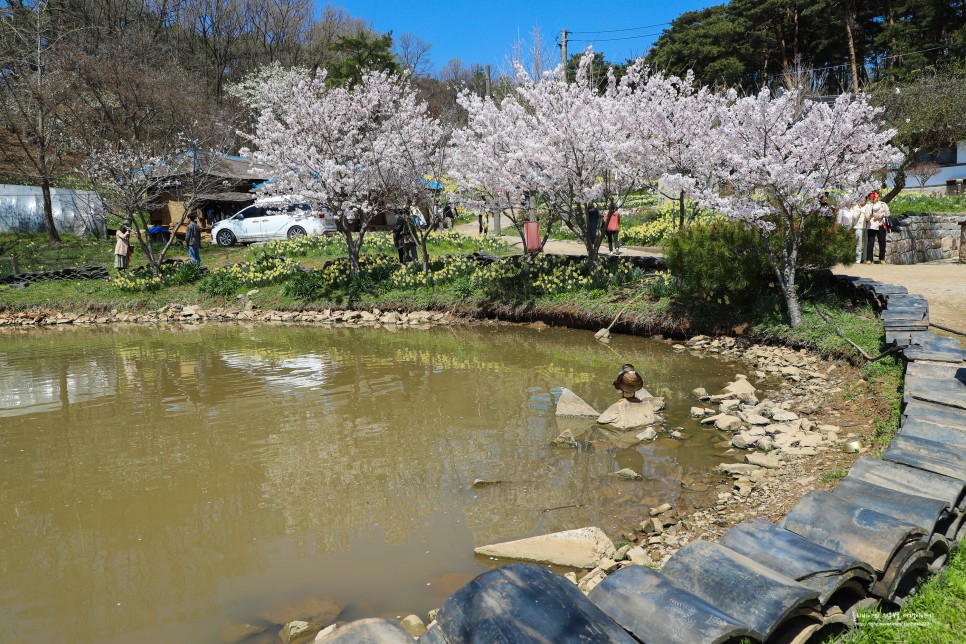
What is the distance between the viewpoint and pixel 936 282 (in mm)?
11375

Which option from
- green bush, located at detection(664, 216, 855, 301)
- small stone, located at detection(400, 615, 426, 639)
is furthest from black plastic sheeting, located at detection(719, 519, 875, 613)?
green bush, located at detection(664, 216, 855, 301)

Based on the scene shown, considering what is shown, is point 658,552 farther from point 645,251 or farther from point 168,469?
point 645,251

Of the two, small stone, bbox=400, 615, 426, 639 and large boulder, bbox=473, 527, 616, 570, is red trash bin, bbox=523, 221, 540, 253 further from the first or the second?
small stone, bbox=400, 615, 426, 639

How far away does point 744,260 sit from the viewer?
1038 cm

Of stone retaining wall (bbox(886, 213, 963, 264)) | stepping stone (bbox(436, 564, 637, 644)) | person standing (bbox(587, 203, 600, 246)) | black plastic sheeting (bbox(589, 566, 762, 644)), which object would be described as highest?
person standing (bbox(587, 203, 600, 246))

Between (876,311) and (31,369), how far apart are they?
13910 mm

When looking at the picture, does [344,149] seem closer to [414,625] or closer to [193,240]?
[193,240]

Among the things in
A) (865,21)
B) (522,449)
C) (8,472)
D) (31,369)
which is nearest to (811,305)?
(522,449)

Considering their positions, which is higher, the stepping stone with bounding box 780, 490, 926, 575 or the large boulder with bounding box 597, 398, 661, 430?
the stepping stone with bounding box 780, 490, 926, 575

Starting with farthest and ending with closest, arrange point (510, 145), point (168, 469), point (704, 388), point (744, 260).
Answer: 1. point (510, 145)
2. point (744, 260)
3. point (704, 388)
4. point (168, 469)

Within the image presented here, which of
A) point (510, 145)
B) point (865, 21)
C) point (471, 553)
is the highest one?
point (865, 21)

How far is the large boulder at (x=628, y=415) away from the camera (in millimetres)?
7223

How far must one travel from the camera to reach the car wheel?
24.5 m

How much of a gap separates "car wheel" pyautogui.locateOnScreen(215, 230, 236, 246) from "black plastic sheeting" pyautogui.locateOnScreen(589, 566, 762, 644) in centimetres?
2412
